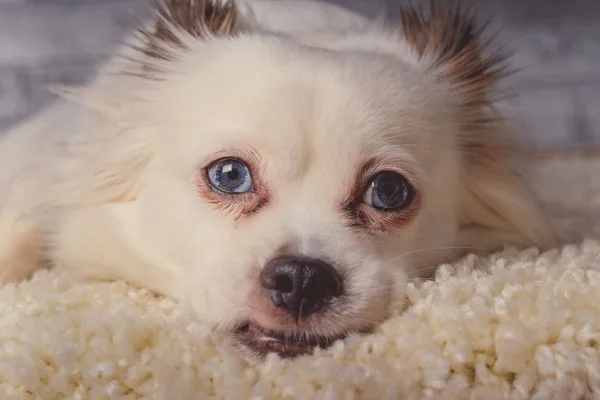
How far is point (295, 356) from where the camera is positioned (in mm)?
1152

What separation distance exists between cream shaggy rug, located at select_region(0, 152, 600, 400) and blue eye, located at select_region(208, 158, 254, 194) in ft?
0.88

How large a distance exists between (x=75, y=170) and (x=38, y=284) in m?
0.28

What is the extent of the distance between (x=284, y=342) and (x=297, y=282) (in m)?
0.10

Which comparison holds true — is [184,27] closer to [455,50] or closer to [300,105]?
[300,105]

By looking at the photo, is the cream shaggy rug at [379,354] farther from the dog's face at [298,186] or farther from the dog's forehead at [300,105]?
the dog's forehead at [300,105]

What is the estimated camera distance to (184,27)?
1.62 m

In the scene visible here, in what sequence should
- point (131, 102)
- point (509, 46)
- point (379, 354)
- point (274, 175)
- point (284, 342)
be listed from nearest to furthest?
point (379, 354)
point (284, 342)
point (274, 175)
point (131, 102)
point (509, 46)

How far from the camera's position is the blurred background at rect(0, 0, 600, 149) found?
285 centimetres

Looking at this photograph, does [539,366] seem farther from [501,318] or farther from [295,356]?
[295,356]

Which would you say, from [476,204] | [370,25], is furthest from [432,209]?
[370,25]

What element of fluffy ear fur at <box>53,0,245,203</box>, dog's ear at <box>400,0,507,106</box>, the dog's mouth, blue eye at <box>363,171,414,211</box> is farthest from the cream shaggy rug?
dog's ear at <box>400,0,507,106</box>

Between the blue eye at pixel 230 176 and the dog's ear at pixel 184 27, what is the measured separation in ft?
1.10

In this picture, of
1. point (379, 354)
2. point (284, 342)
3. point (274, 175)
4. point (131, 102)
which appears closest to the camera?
point (379, 354)

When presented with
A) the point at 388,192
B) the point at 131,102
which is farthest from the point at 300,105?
the point at 131,102
